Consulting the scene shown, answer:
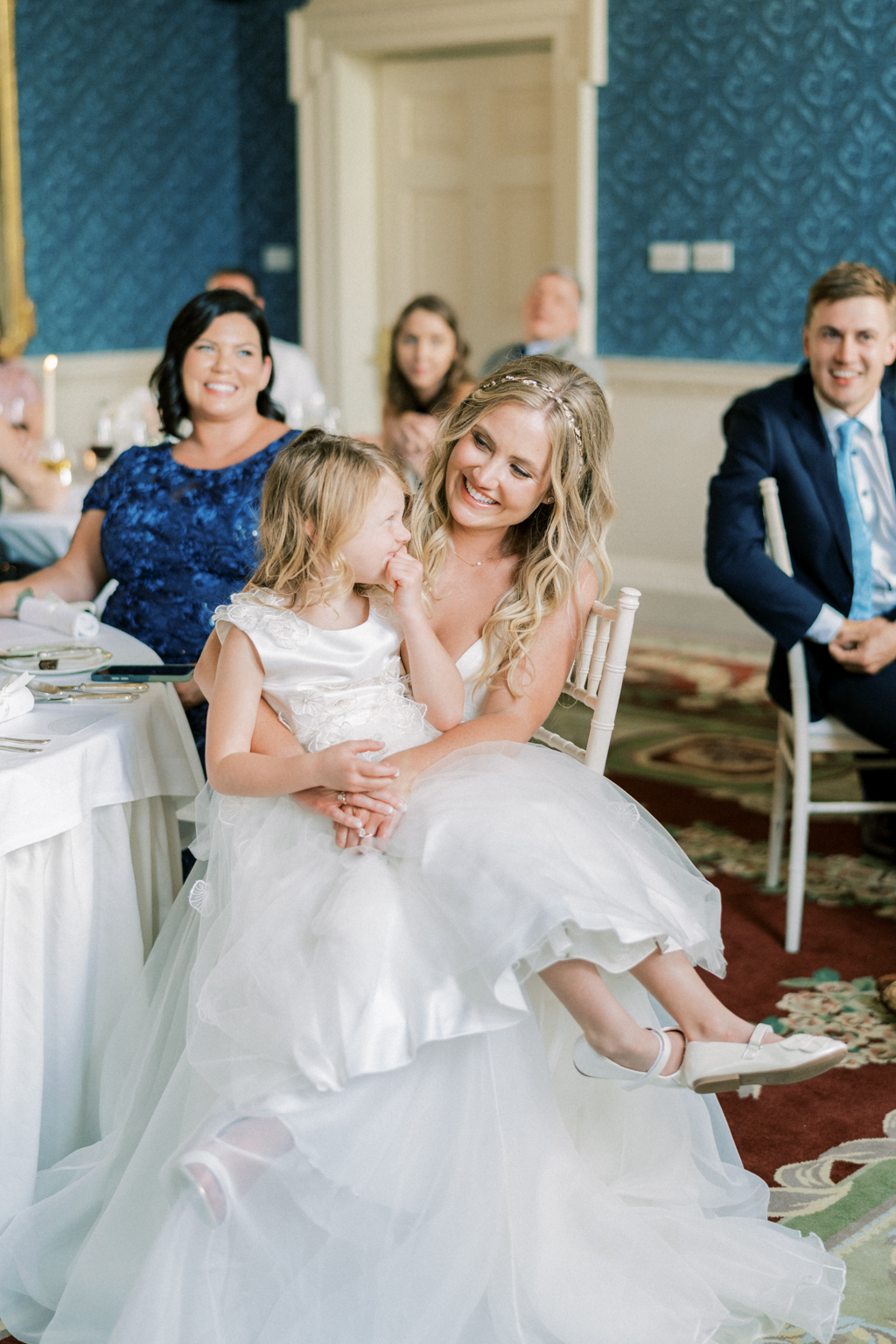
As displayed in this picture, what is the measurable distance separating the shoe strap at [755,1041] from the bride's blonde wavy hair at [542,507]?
1.94ft

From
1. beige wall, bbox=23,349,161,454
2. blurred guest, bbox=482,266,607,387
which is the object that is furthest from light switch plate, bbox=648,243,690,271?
beige wall, bbox=23,349,161,454

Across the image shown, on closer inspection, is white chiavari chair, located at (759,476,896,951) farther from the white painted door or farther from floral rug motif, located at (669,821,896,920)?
the white painted door

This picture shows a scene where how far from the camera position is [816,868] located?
10.8ft

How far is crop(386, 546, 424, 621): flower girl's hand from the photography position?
183cm

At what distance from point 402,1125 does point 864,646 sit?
1645 millimetres

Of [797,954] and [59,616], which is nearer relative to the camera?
[59,616]

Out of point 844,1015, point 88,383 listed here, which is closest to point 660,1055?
point 844,1015

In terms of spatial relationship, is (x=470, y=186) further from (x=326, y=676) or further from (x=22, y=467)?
(x=326, y=676)

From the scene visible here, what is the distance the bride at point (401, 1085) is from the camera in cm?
153

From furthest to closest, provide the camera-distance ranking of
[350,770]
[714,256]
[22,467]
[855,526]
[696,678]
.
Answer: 1. [714,256]
2. [696,678]
3. [22,467]
4. [855,526]
5. [350,770]

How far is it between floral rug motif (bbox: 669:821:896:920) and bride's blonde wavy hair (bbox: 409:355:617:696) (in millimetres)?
1347

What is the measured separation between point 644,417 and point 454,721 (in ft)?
13.6

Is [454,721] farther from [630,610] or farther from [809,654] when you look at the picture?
[809,654]

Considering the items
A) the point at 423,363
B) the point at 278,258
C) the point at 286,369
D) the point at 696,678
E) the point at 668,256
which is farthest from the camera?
the point at 278,258
